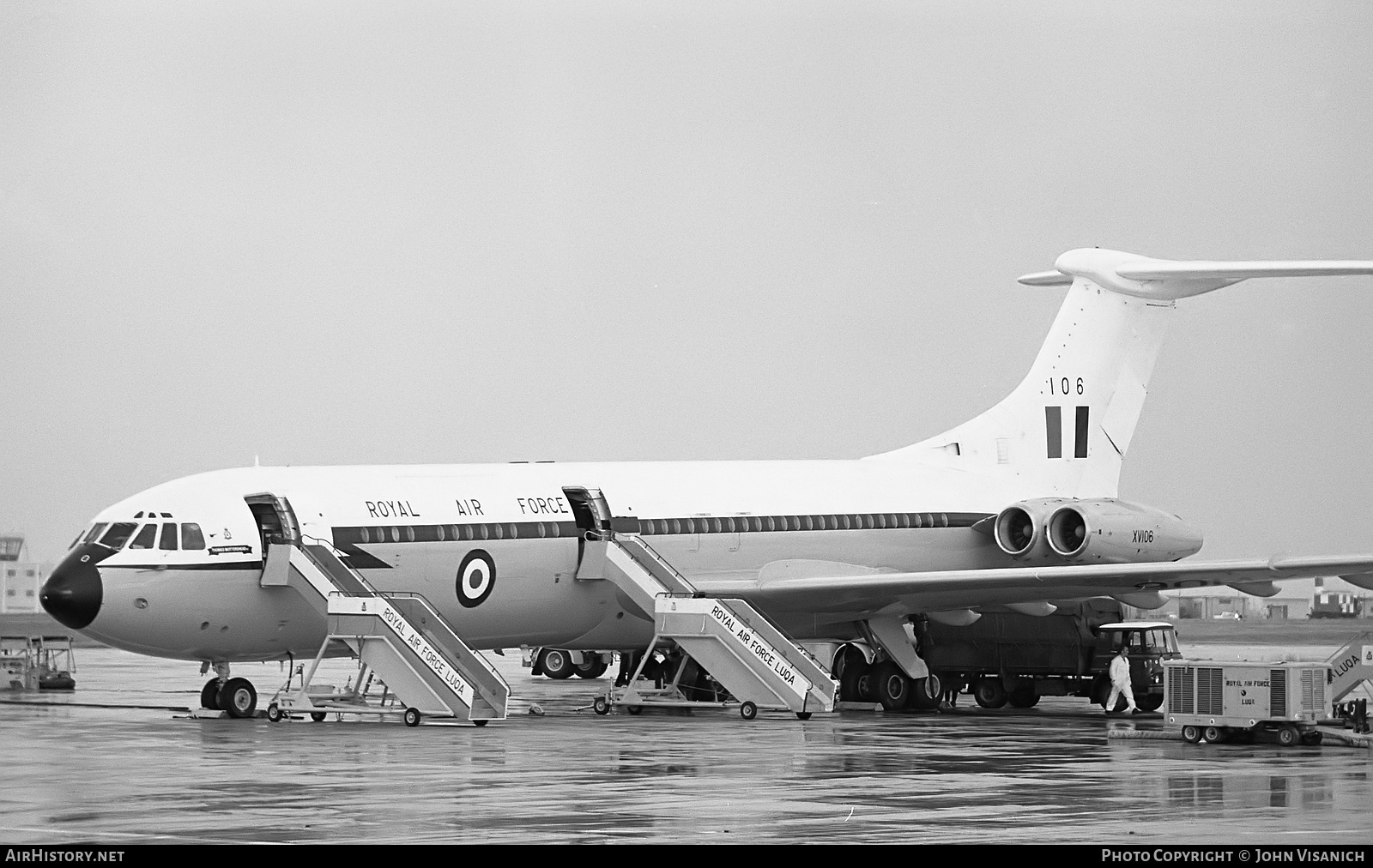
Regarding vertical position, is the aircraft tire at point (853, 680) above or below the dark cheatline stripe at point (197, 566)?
below

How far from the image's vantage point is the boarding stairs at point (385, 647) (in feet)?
89.2

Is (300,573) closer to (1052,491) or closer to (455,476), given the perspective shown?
(455,476)

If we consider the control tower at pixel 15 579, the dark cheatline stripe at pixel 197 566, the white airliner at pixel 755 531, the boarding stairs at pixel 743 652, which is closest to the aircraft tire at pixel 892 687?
the white airliner at pixel 755 531

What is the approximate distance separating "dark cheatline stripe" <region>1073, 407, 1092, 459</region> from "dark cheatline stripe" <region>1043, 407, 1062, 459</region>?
31 centimetres

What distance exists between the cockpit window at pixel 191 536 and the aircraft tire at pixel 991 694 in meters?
13.8

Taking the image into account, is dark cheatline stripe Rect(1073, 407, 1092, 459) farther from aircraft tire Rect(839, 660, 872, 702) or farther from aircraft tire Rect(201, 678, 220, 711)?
aircraft tire Rect(201, 678, 220, 711)

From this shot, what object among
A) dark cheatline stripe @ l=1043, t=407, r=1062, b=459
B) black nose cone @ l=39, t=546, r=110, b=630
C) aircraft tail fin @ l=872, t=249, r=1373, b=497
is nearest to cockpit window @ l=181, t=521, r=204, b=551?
black nose cone @ l=39, t=546, r=110, b=630

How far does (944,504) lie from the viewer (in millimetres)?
35875

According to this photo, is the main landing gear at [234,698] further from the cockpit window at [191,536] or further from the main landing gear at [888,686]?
the main landing gear at [888,686]

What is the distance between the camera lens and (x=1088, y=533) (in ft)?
112

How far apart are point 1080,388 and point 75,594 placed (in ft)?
61.2

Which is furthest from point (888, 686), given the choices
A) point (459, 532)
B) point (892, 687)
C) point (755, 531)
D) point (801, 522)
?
point (459, 532)

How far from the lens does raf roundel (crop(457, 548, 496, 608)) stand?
29.5 meters
